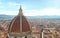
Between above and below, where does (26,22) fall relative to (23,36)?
above

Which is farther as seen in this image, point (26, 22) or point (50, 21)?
point (50, 21)

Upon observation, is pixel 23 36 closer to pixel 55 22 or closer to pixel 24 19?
pixel 24 19

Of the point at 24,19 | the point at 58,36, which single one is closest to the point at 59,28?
the point at 58,36

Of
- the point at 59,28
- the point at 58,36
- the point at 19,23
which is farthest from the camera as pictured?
the point at 59,28

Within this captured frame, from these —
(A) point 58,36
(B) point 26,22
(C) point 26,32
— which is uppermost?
(B) point 26,22

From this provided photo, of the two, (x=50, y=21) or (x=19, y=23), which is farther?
(x=50, y=21)

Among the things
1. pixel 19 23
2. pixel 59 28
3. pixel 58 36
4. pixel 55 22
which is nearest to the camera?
pixel 19 23

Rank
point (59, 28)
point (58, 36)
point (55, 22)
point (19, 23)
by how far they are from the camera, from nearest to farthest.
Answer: point (19, 23) → point (58, 36) → point (59, 28) → point (55, 22)

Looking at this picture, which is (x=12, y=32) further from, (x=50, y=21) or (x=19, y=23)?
(x=50, y=21)

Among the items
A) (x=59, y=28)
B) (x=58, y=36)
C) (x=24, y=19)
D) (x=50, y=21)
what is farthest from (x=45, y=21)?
(x=24, y=19)
